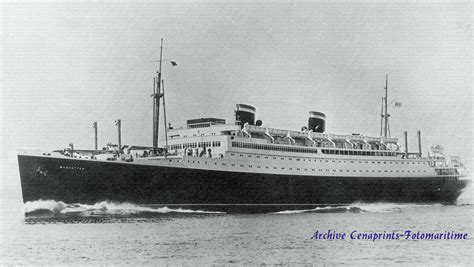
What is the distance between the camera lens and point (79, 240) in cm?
2106

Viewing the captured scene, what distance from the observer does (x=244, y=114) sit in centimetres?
3816

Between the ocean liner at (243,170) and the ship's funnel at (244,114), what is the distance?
0.23ft

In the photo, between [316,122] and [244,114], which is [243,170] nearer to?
[244,114]

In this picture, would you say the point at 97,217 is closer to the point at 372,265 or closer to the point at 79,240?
the point at 79,240

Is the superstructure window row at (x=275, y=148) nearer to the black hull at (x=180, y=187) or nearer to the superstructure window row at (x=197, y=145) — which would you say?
the superstructure window row at (x=197, y=145)

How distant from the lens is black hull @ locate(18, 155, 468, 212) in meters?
29.8

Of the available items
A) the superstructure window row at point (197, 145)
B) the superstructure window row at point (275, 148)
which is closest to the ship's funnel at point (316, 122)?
the superstructure window row at point (275, 148)

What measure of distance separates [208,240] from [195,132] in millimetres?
17075

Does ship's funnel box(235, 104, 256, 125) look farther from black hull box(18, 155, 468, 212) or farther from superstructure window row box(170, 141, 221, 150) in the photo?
black hull box(18, 155, 468, 212)

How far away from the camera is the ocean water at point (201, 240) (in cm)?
1781

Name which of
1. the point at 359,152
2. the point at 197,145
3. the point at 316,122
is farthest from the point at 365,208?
the point at 197,145

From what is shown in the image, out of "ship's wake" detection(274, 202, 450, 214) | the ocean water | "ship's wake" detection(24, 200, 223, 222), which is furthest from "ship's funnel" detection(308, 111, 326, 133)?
"ship's wake" detection(24, 200, 223, 222)

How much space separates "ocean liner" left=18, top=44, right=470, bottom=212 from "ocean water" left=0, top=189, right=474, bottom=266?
47.4 inches

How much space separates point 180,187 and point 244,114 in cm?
827
